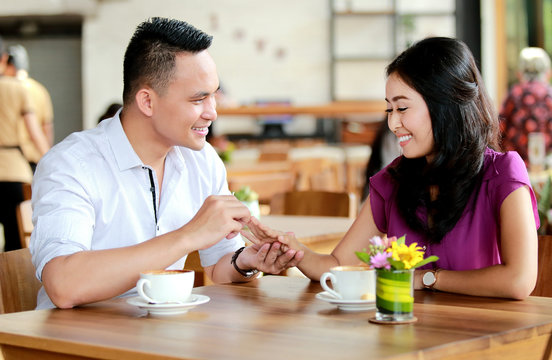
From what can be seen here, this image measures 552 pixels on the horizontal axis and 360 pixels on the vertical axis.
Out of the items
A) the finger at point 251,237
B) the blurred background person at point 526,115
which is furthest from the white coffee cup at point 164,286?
the blurred background person at point 526,115

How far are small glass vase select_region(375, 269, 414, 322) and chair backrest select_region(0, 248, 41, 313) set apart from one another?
0.87 m

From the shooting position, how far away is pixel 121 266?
159 centimetres

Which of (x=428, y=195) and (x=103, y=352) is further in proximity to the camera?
(x=428, y=195)

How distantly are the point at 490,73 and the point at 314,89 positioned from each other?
7.63 feet

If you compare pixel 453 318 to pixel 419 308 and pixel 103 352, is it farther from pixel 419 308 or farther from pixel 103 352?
pixel 103 352

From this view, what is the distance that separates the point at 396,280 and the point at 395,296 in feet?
0.08

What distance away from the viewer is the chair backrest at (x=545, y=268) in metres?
1.89

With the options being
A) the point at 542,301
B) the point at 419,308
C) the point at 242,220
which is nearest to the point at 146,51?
the point at 242,220

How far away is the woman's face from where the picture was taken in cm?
185

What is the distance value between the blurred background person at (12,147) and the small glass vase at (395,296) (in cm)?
360

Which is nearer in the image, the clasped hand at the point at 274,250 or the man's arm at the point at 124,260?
the man's arm at the point at 124,260

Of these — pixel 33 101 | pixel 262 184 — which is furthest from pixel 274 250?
pixel 33 101

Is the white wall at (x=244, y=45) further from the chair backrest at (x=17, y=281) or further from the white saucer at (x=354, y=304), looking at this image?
the white saucer at (x=354, y=304)

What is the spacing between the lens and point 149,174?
77.3 inches
